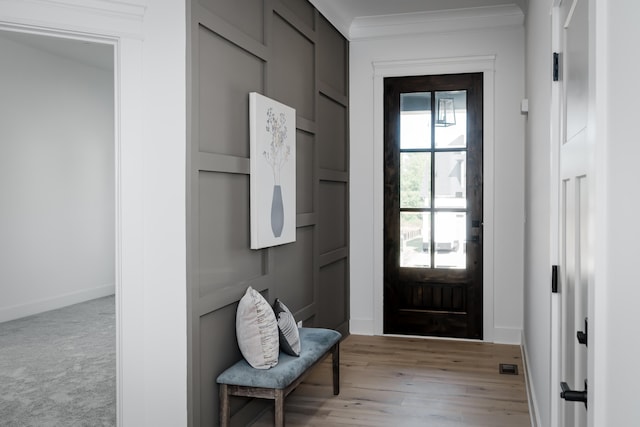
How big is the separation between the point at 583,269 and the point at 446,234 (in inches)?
145

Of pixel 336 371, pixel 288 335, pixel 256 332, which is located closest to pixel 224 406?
pixel 256 332

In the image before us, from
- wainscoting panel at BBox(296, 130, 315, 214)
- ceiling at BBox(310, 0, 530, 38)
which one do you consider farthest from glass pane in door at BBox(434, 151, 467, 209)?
wainscoting panel at BBox(296, 130, 315, 214)

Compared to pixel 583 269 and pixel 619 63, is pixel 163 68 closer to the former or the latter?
pixel 583 269

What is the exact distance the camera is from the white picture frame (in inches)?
128

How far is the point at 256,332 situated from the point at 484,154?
2.96m

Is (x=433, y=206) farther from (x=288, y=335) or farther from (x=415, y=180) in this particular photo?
(x=288, y=335)

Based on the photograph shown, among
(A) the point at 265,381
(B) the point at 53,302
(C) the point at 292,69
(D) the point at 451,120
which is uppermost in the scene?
(C) the point at 292,69

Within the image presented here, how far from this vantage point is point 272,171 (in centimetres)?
346

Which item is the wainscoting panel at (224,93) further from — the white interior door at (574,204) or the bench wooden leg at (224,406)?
the white interior door at (574,204)

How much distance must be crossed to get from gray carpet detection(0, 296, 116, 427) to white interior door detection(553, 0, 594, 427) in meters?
2.48

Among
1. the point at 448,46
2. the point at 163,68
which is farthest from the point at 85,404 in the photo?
the point at 448,46

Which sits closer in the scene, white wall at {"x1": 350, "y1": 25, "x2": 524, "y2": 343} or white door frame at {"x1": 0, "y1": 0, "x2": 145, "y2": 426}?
white door frame at {"x1": 0, "y1": 0, "x2": 145, "y2": 426}

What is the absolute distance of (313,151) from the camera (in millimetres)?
4414

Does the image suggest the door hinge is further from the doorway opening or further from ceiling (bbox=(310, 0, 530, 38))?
the doorway opening
